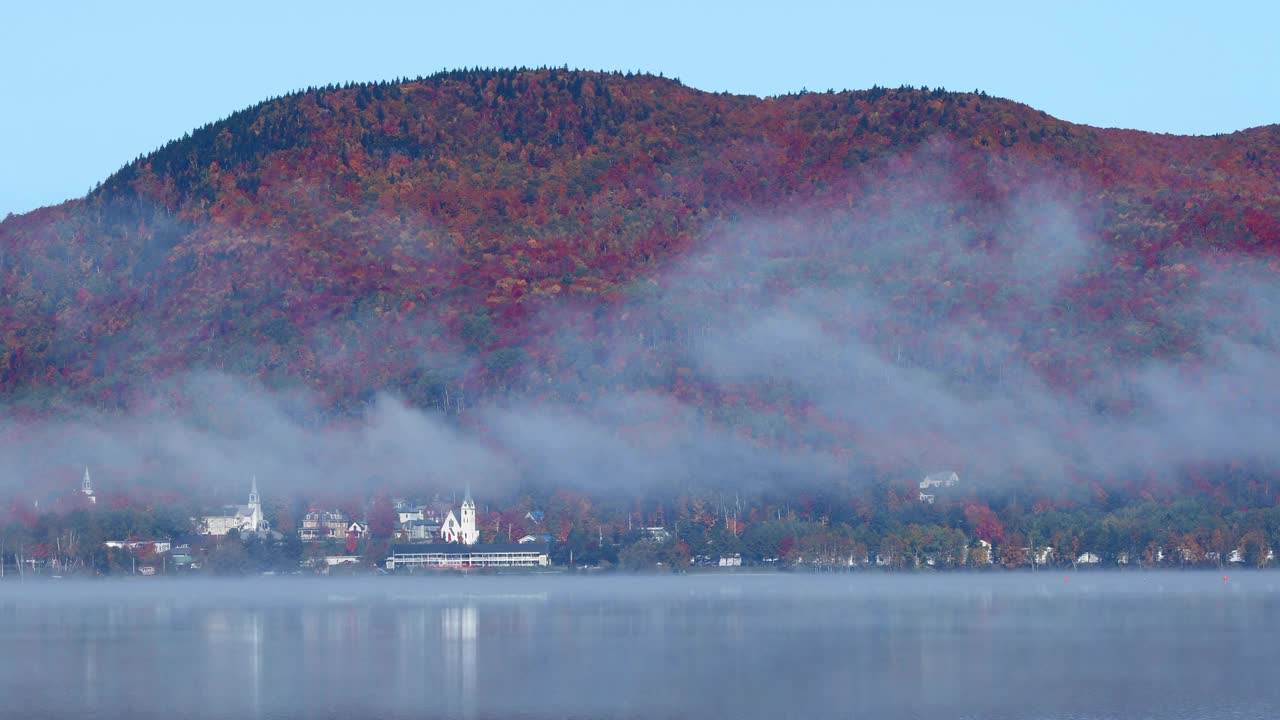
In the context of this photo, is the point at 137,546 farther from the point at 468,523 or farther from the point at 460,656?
the point at 460,656

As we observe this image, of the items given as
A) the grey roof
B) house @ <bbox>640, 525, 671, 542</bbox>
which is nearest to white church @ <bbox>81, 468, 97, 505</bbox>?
the grey roof

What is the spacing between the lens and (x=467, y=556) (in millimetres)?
159125

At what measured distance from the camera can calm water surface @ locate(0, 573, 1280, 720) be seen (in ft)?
176

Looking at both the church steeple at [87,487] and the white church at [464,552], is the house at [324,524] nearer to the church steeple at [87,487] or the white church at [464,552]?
the white church at [464,552]

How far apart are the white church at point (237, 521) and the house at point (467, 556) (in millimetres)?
15532

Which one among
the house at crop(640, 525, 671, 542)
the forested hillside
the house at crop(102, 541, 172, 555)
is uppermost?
the forested hillside

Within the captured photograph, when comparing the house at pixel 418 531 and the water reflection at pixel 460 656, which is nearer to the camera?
the water reflection at pixel 460 656

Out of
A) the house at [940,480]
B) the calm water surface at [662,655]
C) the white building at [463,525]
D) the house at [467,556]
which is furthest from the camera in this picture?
the white building at [463,525]

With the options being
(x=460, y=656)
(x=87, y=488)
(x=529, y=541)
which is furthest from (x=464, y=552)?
(x=460, y=656)

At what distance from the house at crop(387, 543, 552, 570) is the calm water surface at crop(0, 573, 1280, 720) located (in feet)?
118

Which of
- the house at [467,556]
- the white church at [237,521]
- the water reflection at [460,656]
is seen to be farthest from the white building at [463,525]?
the water reflection at [460,656]

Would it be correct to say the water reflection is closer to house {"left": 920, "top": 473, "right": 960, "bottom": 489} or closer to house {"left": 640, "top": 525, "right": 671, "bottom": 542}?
house {"left": 640, "top": 525, "right": 671, "bottom": 542}

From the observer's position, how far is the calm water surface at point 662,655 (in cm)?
5359

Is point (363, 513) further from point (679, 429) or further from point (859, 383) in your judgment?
point (859, 383)
